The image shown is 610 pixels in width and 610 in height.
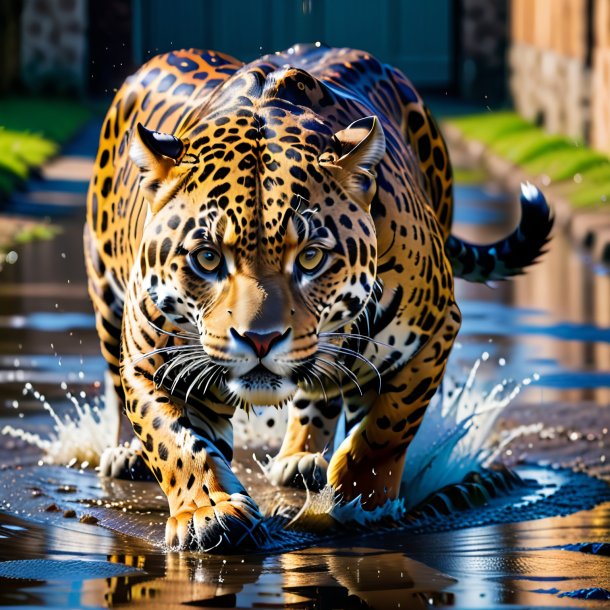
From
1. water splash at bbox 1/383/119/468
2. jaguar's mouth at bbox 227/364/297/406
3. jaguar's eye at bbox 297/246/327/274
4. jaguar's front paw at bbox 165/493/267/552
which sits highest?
jaguar's eye at bbox 297/246/327/274

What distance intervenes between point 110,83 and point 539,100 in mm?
9450

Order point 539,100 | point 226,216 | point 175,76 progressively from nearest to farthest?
point 226,216, point 175,76, point 539,100

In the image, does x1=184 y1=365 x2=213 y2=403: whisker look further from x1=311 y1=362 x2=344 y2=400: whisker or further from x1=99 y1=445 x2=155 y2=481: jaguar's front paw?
x1=99 y1=445 x2=155 y2=481: jaguar's front paw

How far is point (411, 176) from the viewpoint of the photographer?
268 inches

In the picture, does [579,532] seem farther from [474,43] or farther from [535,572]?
[474,43]

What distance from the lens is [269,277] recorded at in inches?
225

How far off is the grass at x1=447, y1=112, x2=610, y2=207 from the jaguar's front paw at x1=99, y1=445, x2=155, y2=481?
8.95 m

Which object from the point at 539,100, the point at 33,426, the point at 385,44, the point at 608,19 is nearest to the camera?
the point at 33,426

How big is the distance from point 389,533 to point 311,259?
116cm

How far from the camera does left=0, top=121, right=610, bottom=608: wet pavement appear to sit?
5.57m

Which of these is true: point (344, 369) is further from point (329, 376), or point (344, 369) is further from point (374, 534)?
point (374, 534)

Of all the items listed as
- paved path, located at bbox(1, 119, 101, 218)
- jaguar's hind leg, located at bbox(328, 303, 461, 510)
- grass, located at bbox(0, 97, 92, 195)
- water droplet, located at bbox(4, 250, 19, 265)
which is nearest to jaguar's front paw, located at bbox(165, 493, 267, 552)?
jaguar's hind leg, located at bbox(328, 303, 461, 510)

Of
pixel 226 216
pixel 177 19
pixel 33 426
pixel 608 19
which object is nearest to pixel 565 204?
pixel 608 19

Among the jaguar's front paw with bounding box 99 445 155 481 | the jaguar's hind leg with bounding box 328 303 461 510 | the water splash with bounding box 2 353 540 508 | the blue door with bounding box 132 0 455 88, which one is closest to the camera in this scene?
the jaguar's hind leg with bounding box 328 303 461 510
